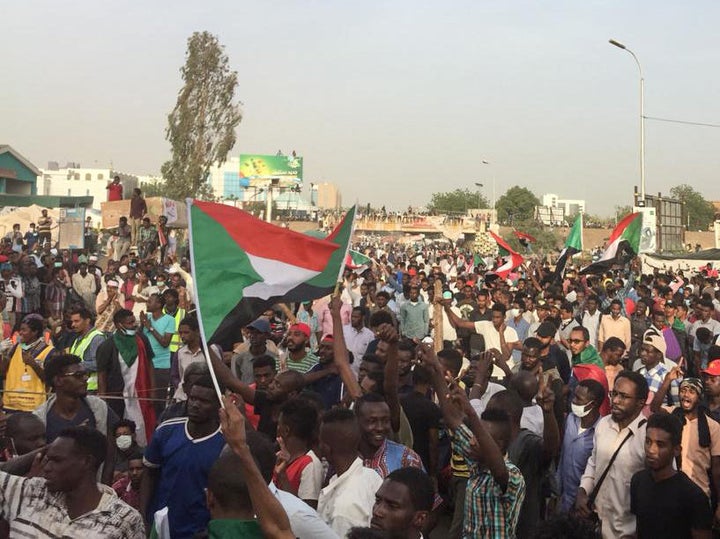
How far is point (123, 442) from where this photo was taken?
6.36 metres

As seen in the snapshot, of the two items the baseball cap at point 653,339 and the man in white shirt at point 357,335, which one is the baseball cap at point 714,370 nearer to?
the baseball cap at point 653,339

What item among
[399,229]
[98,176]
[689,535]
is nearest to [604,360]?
[689,535]

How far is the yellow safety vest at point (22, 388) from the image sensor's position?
7.50 m

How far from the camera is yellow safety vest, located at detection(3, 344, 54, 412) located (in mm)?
7496

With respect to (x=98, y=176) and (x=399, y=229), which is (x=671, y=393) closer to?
(x=399, y=229)

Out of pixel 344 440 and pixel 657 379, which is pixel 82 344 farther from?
pixel 657 379

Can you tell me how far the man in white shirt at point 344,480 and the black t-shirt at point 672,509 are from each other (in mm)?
1540

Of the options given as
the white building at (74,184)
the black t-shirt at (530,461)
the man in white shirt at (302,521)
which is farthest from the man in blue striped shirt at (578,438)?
the white building at (74,184)

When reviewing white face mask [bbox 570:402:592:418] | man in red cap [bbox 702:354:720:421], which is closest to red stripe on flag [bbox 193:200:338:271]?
white face mask [bbox 570:402:592:418]

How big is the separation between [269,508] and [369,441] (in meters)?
1.58

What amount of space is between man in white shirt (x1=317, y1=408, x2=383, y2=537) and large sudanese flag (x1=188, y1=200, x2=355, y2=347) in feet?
2.37

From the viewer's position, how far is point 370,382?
604 centimetres

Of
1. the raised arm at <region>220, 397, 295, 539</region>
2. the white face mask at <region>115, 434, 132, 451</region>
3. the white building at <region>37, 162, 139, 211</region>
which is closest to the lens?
the raised arm at <region>220, 397, 295, 539</region>

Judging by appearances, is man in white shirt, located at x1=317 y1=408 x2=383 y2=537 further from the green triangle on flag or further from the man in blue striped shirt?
the green triangle on flag
